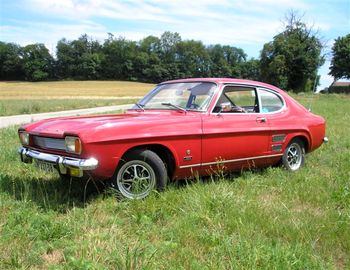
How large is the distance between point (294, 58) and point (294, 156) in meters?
64.0

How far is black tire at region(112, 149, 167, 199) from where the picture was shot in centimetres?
470

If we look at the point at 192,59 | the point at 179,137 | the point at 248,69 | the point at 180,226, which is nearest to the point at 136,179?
the point at 179,137

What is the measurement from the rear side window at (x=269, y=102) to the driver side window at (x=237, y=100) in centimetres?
10

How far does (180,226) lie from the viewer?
12.9 feet

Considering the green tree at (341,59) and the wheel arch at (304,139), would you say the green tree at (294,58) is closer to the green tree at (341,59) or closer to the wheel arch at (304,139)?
the green tree at (341,59)

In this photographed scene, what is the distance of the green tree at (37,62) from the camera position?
3652 inches

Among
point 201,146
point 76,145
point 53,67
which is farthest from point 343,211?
point 53,67

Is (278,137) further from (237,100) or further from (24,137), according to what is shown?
(24,137)

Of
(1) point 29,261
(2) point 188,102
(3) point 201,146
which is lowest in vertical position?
(1) point 29,261

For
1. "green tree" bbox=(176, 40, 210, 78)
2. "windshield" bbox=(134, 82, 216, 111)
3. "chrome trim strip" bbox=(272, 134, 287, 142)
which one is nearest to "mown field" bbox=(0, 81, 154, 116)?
"windshield" bbox=(134, 82, 216, 111)

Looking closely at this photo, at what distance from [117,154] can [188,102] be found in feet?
5.12

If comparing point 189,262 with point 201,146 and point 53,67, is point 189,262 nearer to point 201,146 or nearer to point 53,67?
point 201,146

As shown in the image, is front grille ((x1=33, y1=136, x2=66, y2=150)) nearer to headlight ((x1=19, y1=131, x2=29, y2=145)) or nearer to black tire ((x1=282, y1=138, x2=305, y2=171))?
headlight ((x1=19, y1=131, x2=29, y2=145))

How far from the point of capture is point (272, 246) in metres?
3.53
